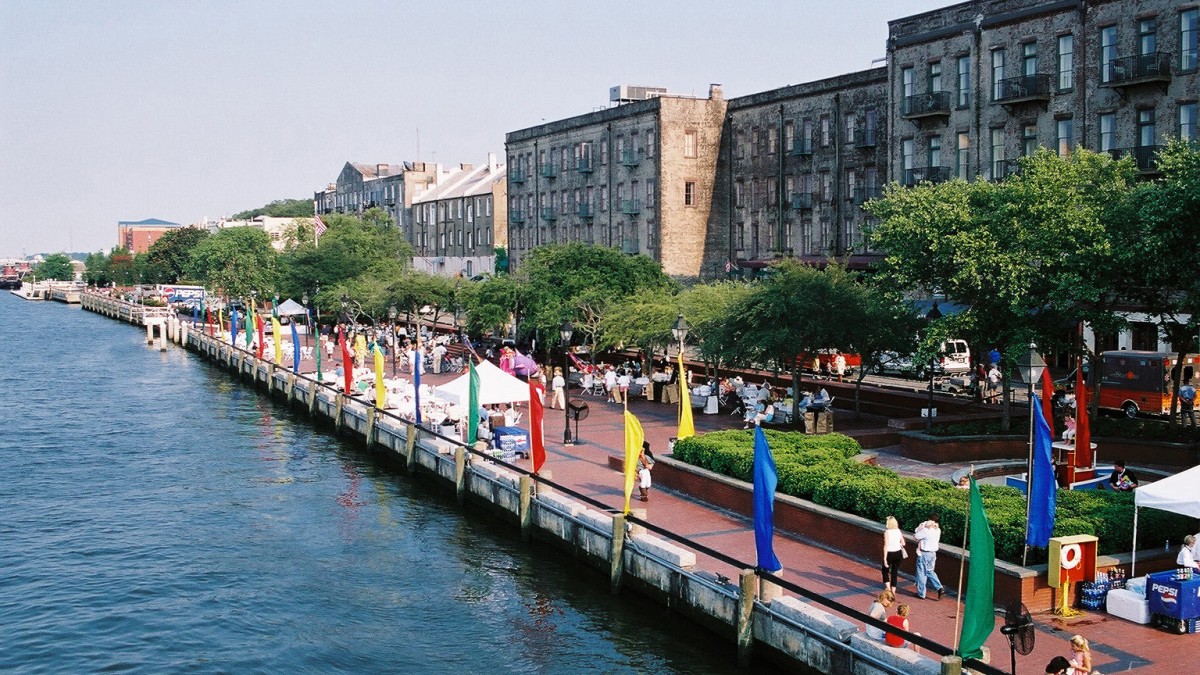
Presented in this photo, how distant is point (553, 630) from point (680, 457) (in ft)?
25.5

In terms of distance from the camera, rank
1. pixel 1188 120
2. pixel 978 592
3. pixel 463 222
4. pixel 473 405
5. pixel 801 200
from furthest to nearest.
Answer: pixel 463 222, pixel 801 200, pixel 1188 120, pixel 473 405, pixel 978 592

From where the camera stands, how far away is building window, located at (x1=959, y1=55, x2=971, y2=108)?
175 ft

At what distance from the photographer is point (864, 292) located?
37.8m

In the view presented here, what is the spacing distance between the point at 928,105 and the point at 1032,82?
6050mm

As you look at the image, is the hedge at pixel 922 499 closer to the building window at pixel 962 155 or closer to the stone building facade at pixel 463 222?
the building window at pixel 962 155

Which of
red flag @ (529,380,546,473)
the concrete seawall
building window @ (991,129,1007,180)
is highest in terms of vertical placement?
building window @ (991,129,1007,180)

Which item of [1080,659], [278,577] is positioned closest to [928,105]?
[278,577]

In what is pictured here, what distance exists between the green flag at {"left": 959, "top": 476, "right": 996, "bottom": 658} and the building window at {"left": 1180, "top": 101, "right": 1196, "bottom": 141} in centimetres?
3476

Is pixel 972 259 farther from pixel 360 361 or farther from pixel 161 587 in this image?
pixel 360 361

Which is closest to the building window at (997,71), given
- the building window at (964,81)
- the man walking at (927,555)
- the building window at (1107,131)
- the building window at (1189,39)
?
the building window at (964,81)

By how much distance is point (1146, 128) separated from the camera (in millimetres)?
46188

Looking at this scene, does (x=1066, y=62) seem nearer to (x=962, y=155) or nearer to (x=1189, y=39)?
(x=1189, y=39)

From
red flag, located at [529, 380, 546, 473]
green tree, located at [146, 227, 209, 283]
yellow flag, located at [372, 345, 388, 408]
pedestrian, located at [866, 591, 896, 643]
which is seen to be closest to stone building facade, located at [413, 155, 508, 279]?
yellow flag, located at [372, 345, 388, 408]

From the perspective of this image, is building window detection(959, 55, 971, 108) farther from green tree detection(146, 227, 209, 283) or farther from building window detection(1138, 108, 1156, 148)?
green tree detection(146, 227, 209, 283)
